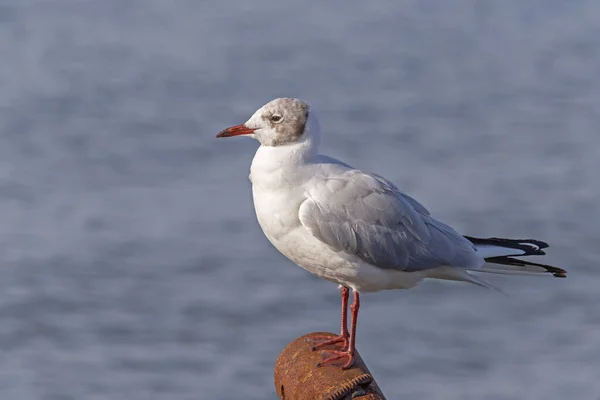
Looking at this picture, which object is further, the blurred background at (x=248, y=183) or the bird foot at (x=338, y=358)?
the blurred background at (x=248, y=183)

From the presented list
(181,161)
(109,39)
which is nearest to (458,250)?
(181,161)

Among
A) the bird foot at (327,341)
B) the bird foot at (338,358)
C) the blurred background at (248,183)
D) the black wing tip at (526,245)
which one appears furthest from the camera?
the blurred background at (248,183)

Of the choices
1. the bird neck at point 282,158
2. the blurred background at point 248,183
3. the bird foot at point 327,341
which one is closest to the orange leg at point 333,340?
the bird foot at point 327,341

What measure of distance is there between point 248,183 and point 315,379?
23.4 ft

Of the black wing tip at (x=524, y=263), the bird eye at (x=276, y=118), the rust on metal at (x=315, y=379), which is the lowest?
the rust on metal at (x=315, y=379)

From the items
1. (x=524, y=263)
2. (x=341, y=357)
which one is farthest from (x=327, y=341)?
(x=524, y=263)

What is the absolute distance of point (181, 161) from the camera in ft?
43.0

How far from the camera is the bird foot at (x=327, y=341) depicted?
562 cm

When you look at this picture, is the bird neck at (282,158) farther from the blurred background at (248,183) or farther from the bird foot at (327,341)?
the blurred background at (248,183)

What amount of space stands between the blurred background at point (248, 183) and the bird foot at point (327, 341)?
12.7 feet

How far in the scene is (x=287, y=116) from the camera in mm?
5930

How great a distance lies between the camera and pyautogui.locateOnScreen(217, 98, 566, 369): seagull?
594 centimetres

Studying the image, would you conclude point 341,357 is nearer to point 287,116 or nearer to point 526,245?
A: point 287,116

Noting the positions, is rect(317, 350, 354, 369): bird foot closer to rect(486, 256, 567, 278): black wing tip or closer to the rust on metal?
the rust on metal
